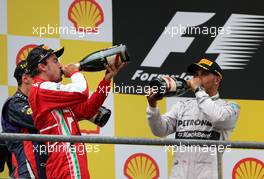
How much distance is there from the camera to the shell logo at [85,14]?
7.34 m

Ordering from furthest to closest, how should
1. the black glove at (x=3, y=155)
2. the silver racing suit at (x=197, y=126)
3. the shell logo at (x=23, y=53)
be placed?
1. the shell logo at (x=23, y=53)
2. the black glove at (x=3, y=155)
3. the silver racing suit at (x=197, y=126)

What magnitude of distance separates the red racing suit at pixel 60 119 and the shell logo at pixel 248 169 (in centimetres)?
175

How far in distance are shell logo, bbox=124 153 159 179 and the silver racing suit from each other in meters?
0.73

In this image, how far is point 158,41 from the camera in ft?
24.6

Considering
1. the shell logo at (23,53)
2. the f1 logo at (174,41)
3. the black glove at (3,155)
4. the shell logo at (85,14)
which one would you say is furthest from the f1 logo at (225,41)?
the black glove at (3,155)

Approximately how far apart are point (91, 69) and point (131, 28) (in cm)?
129

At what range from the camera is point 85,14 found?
737 cm

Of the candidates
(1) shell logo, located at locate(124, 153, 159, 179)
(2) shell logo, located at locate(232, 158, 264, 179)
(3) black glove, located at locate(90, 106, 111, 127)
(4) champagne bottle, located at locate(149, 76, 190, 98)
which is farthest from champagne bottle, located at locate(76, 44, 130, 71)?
(2) shell logo, located at locate(232, 158, 264, 179)

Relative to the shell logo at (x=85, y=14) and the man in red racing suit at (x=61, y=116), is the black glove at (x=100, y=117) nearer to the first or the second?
the man in red racing suit at (x=61, y=116)

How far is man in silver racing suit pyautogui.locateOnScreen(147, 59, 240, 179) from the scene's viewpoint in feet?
20.9

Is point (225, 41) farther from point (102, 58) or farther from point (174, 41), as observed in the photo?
point (102, 58)

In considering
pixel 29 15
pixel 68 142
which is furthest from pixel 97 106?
pixel 29 15

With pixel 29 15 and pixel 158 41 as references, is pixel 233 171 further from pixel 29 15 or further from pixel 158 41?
pixel 29 15

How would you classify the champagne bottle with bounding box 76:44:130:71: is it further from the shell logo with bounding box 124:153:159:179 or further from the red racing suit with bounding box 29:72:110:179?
the shell logo with bounding box 124:153:159:179
